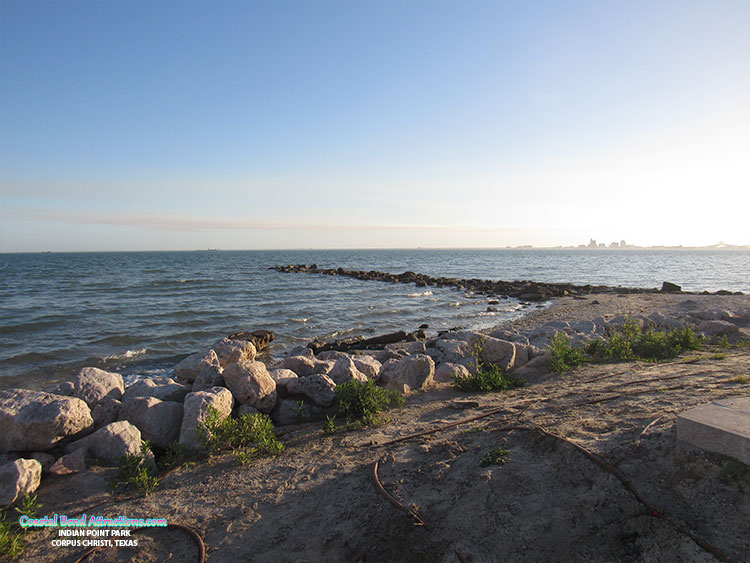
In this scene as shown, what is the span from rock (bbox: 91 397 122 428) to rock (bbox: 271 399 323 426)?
242 cm

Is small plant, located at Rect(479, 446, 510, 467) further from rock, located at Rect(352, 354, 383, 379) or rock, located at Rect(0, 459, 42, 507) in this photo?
rock, located at Rect(0, 459, 42, 507)

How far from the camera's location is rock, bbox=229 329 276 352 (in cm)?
1398

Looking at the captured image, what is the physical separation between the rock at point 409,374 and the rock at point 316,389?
1.24 m

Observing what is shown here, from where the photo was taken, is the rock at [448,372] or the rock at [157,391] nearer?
the rock at [157,391]

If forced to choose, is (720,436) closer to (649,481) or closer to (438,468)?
(649,481)

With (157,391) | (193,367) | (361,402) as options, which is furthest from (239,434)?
(193,367)

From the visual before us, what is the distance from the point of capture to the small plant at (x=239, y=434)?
17.8ft

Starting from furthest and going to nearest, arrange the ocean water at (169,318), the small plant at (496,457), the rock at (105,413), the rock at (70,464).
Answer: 1. the ocean water at (169,318)
2. the rock at (105,413)
3. the rock at (70,464)
4. the small plant at (496,457)

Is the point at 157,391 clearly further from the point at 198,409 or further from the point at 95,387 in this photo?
the point at 198,409

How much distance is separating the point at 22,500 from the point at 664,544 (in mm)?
6203

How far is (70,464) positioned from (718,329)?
48.3ft

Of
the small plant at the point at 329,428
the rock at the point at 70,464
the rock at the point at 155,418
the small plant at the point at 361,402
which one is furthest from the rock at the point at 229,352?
the rock at the point at 70,464

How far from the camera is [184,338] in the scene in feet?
50.8

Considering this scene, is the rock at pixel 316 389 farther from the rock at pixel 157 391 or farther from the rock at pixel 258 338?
the rock at pixel 258 338
